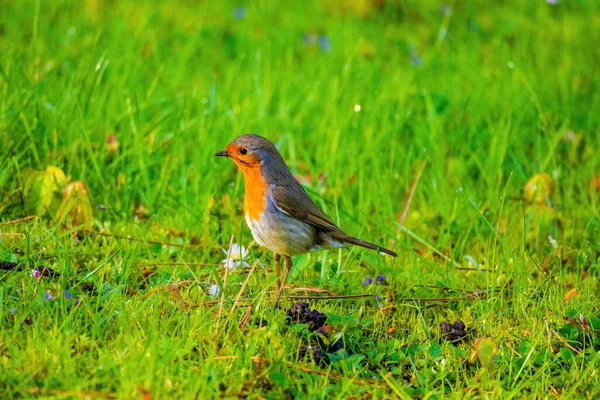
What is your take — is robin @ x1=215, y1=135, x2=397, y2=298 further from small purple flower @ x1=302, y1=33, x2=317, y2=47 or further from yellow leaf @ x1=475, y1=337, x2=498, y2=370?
small purple flower @ x1=302, y1=33, x2=317, y2=47

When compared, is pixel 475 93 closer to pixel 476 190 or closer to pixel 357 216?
pixel 476 190

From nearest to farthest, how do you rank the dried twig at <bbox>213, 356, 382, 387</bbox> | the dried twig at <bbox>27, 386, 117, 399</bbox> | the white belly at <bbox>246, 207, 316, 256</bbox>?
the dried twig at <bbox>27, 386, 117, 399</bbox>, the dried twig at <bbox>213, 356, 382, 387</bbox>, the white belly at <bbox>246, 207, 316, 256</bbox>

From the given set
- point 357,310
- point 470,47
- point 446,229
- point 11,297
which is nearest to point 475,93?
point 470,47

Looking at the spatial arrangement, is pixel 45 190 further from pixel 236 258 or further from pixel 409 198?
pixel 409 198

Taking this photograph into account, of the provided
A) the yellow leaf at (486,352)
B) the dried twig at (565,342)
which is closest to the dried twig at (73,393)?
the yellow leaf at (486,352)

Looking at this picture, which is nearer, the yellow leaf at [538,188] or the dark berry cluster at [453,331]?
the dark berry cluster at [453,331]

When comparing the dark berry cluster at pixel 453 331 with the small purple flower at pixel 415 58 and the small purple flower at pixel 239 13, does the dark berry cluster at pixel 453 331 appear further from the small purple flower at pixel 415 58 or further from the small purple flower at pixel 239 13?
the small purple flower at pixel 239 13

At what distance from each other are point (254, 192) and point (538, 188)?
1.90 meters

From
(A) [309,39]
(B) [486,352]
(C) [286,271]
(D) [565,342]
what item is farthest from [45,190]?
(A) [309,39]

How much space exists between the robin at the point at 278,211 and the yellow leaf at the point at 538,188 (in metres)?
1.39

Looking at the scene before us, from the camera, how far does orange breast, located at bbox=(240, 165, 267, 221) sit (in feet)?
13.6

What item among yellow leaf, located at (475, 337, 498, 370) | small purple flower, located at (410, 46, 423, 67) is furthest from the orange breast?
small purple flower, located at (410, 46, 423, 67)

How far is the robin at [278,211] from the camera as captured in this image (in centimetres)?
411

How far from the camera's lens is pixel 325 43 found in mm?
7383
